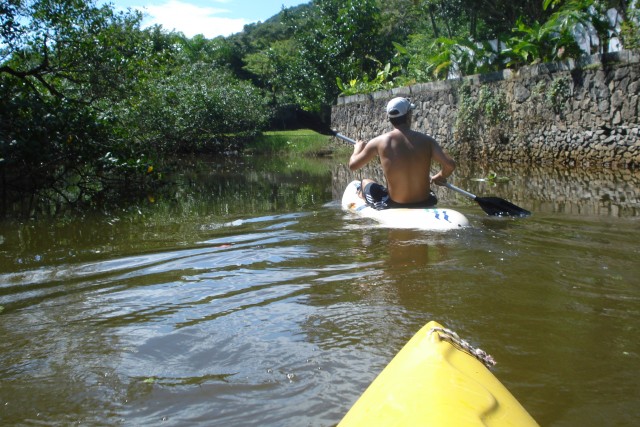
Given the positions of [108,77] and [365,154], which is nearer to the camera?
[365,154]

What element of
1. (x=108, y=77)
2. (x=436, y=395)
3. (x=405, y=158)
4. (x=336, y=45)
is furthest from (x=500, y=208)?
(x=336, y=45)

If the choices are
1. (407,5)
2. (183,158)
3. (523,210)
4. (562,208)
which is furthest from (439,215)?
(407,5)

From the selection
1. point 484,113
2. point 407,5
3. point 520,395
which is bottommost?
point 520,395

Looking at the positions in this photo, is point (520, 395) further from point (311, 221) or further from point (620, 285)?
point (311, 221)

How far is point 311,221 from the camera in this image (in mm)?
7293

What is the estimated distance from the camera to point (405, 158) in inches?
255

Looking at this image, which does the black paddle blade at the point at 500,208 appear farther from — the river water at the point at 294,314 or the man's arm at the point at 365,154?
the man's arm at the point at 365,154

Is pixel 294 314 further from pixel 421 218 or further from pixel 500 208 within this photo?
pixel 500 208

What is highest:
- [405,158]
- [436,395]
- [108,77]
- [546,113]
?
[108,77]

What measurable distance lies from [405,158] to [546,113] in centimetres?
777

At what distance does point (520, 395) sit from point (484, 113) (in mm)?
13047

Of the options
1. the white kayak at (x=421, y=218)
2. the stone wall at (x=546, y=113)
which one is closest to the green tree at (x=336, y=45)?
the stone wall at (x=546, y=113)

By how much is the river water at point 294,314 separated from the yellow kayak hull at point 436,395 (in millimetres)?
379

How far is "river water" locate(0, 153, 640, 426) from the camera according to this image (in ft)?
8.70
